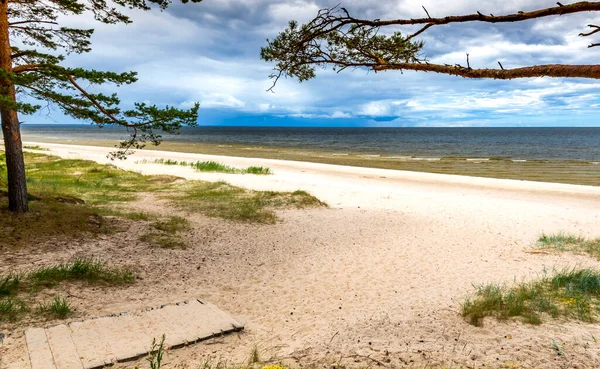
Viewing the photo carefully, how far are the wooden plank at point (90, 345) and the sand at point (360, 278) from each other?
41 centimetres

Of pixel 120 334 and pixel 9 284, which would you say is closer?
pixel 120 334

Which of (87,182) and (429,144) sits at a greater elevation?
(429,144)

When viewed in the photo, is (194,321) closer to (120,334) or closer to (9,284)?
(120,334)

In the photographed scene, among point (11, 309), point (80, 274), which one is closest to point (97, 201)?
point (80, 274)

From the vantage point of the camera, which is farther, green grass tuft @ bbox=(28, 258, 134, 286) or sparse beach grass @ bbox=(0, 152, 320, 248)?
sparse beach grass @ bbox=(0, 152, 320, 248)

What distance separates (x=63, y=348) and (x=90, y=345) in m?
0.27

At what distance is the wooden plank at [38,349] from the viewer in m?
4.20

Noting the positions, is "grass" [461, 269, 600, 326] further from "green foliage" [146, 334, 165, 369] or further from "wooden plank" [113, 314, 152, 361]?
"wooden plank" [113, 314, 152, 361]

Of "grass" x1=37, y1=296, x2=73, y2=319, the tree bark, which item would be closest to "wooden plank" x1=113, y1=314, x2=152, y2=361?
"grass" x1=37, y1=296, x2=73, y2=319

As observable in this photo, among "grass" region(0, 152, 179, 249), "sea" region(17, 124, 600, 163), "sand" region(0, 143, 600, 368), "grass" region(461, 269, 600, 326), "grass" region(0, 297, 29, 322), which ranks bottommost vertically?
"sand" region(0, 143, 600, 368)

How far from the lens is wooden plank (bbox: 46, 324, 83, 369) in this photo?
4.23 meters

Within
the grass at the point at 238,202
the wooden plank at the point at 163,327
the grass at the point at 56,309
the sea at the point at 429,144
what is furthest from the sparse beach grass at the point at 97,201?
the sea at the point at 429,144

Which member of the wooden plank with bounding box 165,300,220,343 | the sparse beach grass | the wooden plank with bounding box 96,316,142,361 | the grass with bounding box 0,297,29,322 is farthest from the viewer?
the sparse beach grass

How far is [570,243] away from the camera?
10.3m
